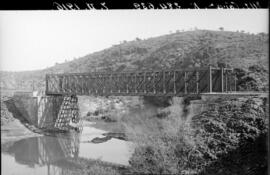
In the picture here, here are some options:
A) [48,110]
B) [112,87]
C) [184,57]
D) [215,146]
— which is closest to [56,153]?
[112,87]

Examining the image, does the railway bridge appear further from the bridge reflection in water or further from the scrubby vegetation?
the scrubby vegetation

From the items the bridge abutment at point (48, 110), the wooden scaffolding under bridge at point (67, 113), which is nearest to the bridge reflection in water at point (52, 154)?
the bridge abutment at point (48, 110)

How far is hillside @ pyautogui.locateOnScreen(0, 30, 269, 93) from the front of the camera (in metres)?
31.8

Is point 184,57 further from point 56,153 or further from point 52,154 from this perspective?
point 52,154

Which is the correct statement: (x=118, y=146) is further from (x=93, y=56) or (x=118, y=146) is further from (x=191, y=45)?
(x=93, y=56)

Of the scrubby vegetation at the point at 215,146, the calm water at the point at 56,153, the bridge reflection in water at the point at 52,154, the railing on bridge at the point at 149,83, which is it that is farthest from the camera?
the railing on bridge at the point at 149,83

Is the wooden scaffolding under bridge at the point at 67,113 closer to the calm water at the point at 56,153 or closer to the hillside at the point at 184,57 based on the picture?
the calm water at the point at 56,153

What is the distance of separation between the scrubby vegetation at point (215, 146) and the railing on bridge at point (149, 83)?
8.87ft

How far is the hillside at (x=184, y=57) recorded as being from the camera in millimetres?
31834

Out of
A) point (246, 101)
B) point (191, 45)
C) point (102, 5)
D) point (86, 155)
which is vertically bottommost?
point (86, 155)

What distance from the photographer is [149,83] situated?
24984 millimetres

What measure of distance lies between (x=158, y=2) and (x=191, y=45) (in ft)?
131

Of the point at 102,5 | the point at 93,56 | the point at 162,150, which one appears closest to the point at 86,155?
the point at 162,150

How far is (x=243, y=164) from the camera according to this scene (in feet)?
51.9
